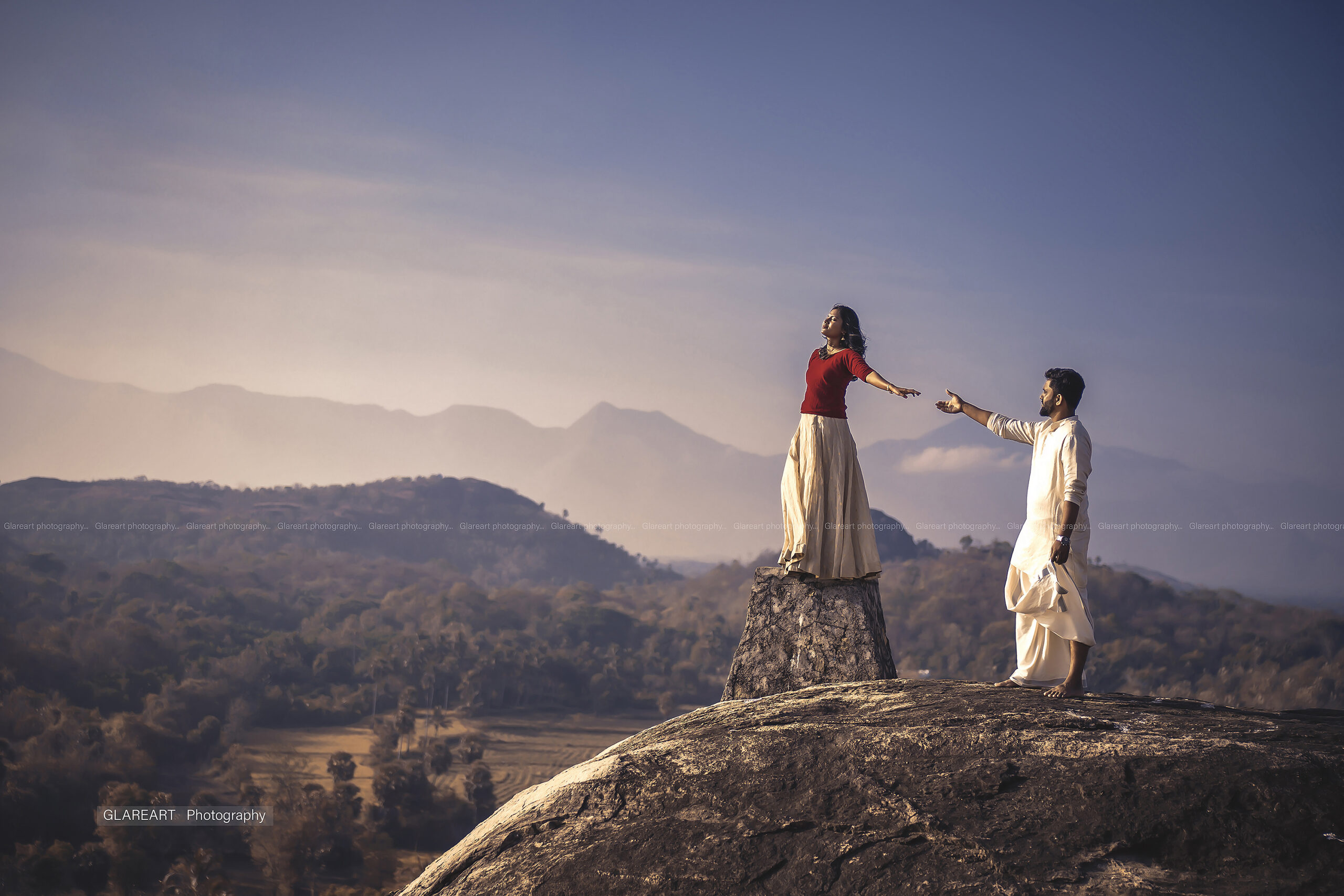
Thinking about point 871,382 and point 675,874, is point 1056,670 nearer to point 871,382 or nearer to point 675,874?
point 871,382

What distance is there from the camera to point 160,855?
43.0 metres

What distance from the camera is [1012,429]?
25.0 ft

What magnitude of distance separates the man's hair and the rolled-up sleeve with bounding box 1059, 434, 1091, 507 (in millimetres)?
332

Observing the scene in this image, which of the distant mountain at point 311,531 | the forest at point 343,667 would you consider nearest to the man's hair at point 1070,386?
the forest at point 343,667

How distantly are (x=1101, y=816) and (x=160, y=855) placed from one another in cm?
4912

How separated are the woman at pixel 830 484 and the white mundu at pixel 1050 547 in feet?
5.99

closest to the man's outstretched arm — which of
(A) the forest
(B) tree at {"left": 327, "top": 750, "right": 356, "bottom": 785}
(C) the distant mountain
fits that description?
(A) the forest

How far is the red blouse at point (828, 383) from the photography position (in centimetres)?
892

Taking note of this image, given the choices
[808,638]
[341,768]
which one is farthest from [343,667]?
[808,638]

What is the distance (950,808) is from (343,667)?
8056 centimetres

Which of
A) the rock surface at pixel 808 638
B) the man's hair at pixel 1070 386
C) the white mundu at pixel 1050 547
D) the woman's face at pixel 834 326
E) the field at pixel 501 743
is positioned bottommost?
the field at pixel 501 743

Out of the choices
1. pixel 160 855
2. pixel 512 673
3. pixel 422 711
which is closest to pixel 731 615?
pixel 512 673

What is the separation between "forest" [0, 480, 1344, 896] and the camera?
147ft

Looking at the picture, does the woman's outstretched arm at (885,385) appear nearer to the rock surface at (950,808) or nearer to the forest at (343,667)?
the rock surface at (950,808)
